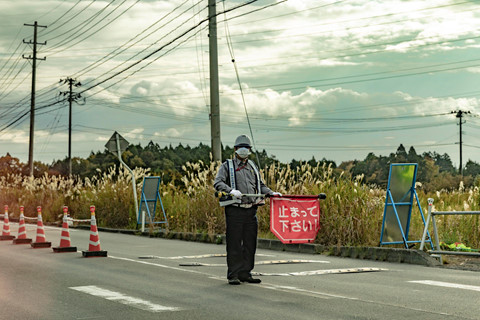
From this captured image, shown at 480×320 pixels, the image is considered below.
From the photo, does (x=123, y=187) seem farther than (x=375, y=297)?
Yes

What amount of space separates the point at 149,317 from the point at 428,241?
28.6 feet

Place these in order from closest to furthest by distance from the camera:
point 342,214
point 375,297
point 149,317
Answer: point 149,317 < point 375,297 < point 342,214

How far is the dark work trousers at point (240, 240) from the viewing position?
10906 millimetres

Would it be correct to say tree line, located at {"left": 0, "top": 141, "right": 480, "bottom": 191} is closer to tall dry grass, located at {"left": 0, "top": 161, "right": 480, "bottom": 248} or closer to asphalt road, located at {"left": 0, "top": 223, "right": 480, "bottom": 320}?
tall dry grass, located at {"left": 0, "top": 161, "right": 480, "bottom": 248}

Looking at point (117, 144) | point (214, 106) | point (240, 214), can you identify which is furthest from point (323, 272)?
point (117, 144)

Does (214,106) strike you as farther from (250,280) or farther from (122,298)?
(122,298)

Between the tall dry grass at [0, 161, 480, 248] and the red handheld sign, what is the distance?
1589 mm

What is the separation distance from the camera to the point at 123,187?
28.2 meters

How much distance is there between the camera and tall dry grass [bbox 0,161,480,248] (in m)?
16.5

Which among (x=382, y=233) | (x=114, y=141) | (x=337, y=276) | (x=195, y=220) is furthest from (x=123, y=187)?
(x=337, y=276)

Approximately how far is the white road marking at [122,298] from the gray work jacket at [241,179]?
222 centimetres

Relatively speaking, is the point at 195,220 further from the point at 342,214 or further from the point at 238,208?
the point at 238,208

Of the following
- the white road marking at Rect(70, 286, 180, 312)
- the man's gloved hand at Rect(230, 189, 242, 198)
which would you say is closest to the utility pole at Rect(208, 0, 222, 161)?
the man's gloved hand at Rect(230, 189, 242, 198)

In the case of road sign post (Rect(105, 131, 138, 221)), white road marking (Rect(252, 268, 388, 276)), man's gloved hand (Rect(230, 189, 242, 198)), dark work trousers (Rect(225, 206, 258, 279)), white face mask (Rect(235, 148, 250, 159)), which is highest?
road sign post (Rect(105, 131, 138, 221))
